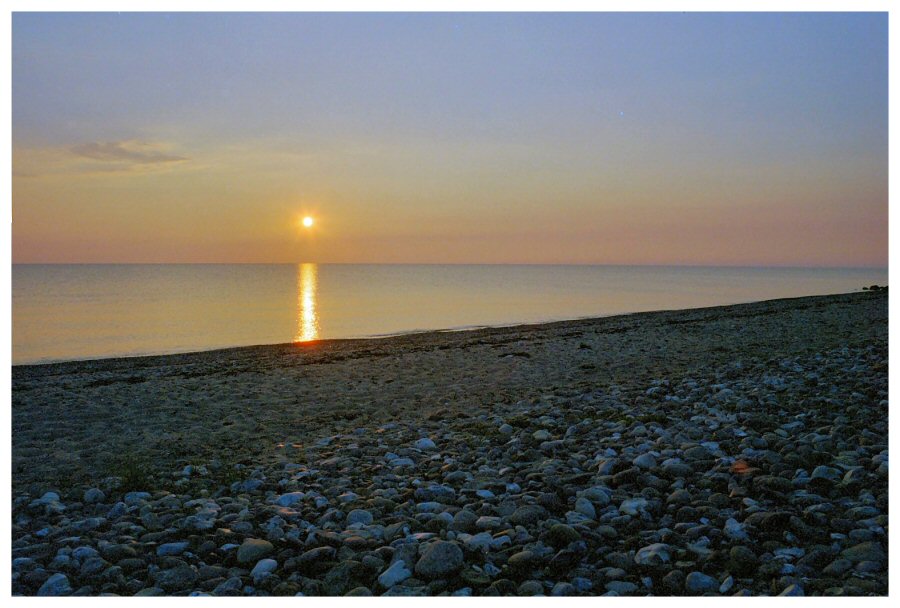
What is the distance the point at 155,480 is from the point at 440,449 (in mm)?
Result: 3430

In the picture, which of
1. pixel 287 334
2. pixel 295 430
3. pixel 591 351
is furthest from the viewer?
pixel 287 334

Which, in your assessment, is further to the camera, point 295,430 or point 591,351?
point 591,351

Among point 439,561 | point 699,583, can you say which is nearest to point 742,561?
point 699,583

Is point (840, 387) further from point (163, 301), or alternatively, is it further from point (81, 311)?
point (163, 301)

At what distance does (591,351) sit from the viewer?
1962 cm

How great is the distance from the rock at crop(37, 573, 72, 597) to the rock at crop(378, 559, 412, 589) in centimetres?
235

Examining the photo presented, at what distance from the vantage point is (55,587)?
489 cm

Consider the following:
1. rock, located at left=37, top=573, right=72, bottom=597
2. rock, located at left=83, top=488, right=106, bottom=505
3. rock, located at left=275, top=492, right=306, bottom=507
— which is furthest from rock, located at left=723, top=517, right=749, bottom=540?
rock, located at left=83, top=488, right=106, bottom=505

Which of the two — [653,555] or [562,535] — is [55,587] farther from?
[653,555]

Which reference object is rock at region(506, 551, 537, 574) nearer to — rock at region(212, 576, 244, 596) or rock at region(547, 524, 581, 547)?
rock at region(547, 524, 581, 547)

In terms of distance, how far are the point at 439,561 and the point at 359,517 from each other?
4.50ft

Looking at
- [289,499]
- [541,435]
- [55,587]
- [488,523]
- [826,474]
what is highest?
[826,474]

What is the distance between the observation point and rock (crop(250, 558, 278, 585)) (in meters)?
4.95
